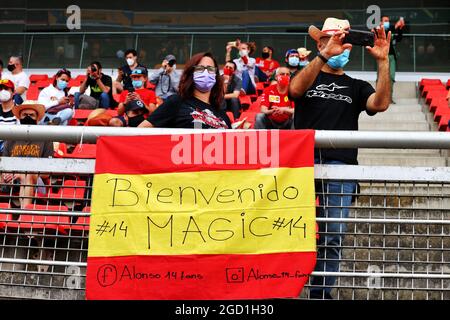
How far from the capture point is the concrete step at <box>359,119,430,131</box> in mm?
15586

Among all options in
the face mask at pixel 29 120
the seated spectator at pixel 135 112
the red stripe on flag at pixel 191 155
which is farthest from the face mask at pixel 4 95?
the red stripe on flag at pixel 191 155

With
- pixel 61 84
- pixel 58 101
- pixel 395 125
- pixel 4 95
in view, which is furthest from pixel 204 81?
pixel 61 84

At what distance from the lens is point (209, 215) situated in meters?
6.05

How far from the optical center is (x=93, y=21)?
23375mm

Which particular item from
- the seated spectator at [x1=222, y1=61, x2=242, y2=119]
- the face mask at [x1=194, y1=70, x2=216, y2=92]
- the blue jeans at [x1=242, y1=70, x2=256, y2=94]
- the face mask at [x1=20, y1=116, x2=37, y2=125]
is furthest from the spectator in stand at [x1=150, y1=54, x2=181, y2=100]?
Result: the face mask at [x1=194, y1=70, x2=216, y2=92]

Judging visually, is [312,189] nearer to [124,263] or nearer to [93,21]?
[124,263]

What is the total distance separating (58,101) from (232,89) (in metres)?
2.73

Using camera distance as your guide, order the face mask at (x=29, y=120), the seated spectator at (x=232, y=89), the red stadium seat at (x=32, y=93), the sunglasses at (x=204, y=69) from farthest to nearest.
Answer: the red stadium seat at (x=32, y=93), the seated spectator at (x=232, y=89), the face mask at (x=29, y=120), the sunglasses at (x=204, y=69)

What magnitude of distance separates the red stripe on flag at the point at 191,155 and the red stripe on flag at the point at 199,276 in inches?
20.6

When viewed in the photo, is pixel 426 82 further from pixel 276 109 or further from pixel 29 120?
pixel 29 120

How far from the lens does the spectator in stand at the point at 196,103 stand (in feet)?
22.7

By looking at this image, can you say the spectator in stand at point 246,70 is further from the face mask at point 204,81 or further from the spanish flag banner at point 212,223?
the spanish flag banner at point 212,223

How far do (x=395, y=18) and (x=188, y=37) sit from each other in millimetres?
4360

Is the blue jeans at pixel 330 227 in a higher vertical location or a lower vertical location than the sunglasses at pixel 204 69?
lower
